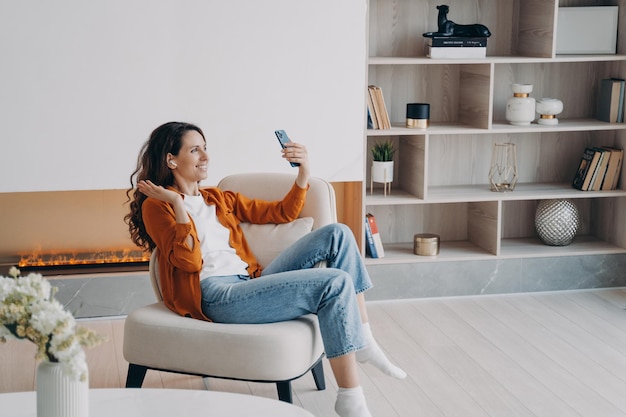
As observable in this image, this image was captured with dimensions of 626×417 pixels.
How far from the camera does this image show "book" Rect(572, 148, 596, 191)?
4.55 metres

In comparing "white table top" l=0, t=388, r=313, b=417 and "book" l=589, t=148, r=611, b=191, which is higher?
"book" l=589, t=148, r=611, b=191

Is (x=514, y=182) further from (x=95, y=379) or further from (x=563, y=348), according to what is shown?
(x=95, y=379)

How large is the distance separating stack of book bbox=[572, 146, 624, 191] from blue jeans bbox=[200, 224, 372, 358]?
2.01 m

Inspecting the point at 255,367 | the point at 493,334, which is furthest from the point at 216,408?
the point at 493,334

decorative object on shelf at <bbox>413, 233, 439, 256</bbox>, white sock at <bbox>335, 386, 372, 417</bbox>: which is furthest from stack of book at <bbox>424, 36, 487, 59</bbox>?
white sock at <bbox>335, 386, 372, 417</bbox>

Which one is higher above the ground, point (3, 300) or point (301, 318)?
point (3, 300)

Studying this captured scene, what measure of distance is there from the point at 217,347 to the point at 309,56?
1691 mm

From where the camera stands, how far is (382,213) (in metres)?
4.66

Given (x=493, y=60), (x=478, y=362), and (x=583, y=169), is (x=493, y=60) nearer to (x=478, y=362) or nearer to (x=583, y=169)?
(x=583, y=169)

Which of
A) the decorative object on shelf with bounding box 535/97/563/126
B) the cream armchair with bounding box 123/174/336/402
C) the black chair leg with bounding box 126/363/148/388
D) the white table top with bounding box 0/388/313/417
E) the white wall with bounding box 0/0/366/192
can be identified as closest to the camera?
the white table top with bounding box 0/388/313/417

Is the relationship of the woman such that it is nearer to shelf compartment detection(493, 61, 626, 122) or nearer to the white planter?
the white planter

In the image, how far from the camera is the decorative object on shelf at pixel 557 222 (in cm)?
455

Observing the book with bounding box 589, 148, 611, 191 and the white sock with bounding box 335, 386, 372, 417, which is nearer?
the white sock with bounding box 335, 386, 372, 417

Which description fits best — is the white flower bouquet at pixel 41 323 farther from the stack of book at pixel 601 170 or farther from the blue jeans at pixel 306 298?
the stack of book at pixel 601 170
